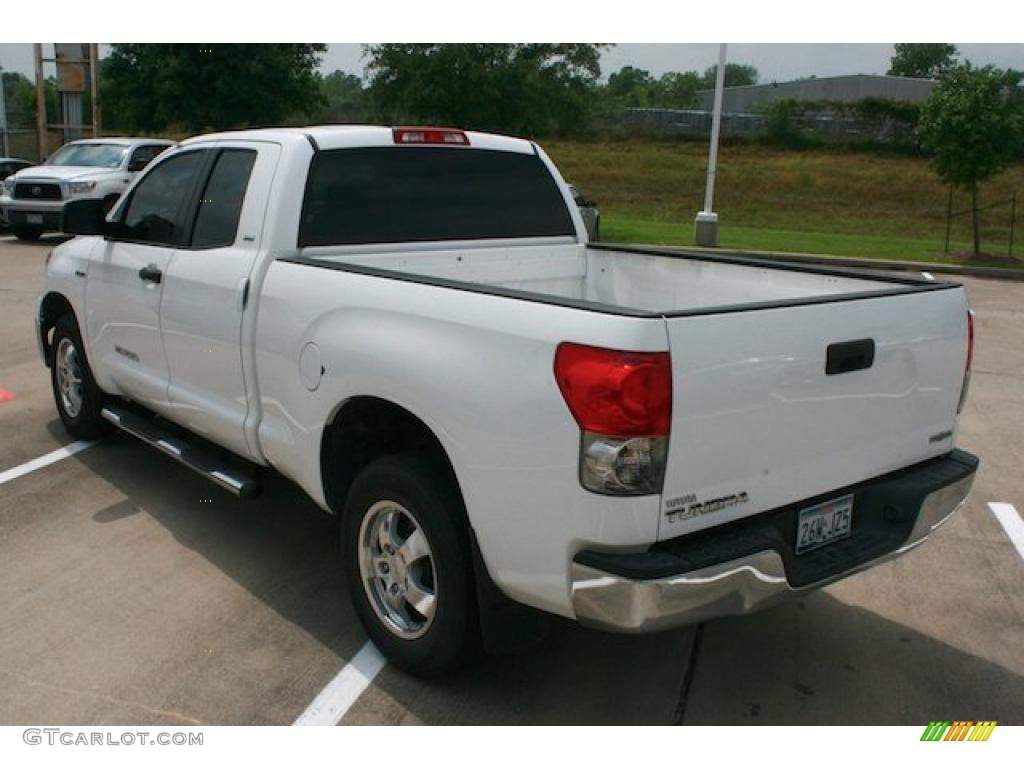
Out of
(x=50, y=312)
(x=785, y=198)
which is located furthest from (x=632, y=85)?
(x=50, y=312)

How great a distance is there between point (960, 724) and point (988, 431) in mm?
4233

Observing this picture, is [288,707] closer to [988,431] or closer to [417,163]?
[417,163]

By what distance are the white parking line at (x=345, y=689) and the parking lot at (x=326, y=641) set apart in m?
0.03

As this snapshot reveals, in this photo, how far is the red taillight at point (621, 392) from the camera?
9.06 ft

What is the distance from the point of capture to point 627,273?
507 centimetres

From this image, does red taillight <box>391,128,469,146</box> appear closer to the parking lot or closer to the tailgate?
the parking lot

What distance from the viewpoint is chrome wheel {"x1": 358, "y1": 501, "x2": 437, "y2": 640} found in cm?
349

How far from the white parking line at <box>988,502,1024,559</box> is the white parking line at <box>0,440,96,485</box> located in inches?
210

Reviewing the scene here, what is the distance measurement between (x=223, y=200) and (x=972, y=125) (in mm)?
19366

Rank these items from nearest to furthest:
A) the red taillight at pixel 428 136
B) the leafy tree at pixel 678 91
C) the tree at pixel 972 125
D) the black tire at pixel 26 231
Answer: the red taillight at pixel 428 136, the black tire at pixel 26 231, the tree at pixel 972 125, the leafy tree at pixel 678 91

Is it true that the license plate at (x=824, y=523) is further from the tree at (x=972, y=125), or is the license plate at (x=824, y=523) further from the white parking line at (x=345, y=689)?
the tree at (x=972, y=125)

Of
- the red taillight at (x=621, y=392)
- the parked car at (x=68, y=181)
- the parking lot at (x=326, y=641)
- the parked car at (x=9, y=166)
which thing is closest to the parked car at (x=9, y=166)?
the parked car at (x=9, y=166)

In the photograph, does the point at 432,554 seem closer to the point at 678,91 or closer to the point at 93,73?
the point at 93,73

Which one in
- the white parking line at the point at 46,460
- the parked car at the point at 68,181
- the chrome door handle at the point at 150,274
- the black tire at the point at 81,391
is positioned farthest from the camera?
the parked car at the point at 68,181
